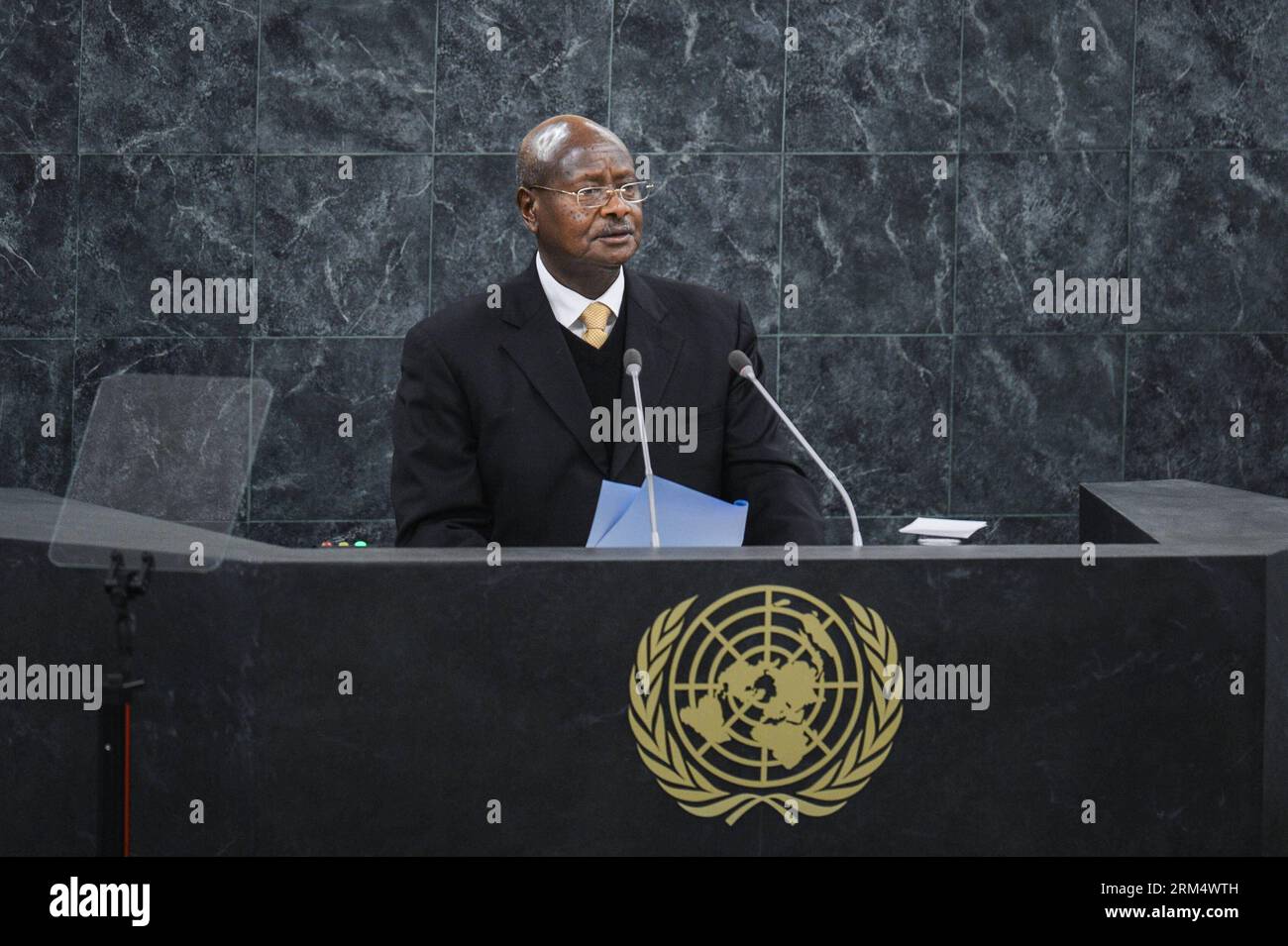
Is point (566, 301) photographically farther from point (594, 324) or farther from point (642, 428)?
point (642, 428)

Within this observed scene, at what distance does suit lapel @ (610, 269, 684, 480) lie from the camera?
3.70m

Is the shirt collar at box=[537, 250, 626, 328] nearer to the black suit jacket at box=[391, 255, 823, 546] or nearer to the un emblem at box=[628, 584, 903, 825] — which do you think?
the black suit jacket at box=[391, 255, 823, 546]

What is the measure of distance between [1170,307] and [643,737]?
17.2 ft

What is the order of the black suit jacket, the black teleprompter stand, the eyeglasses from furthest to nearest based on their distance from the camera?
the eyeglasses → the black suit jacket → the black teleprompter stand

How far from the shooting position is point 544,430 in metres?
3.68

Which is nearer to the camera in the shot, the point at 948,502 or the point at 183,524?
the point at 183,524

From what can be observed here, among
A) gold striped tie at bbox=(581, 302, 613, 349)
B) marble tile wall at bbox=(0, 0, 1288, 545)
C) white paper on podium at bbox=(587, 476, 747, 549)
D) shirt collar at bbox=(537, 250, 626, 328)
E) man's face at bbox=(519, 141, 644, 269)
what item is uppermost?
marble tile wall at bbox=(0, 0, 1288, 545)

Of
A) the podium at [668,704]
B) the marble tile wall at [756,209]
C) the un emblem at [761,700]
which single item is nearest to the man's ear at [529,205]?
the podium at [668,704]

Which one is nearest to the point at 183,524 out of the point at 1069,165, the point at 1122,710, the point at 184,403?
the point at 184,403

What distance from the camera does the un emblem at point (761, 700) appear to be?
268cm

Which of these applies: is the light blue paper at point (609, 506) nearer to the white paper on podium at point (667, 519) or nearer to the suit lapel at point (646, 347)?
the white paper on podium at point (667, 519)

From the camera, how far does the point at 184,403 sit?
9.83 feet

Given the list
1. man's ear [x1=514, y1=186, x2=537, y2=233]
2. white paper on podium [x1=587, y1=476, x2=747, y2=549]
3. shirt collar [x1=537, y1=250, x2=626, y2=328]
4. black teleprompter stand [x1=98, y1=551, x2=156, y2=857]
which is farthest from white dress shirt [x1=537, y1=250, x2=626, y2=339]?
black teleprompter stand [x1=98, y1=551, x2=156, y2=857]
